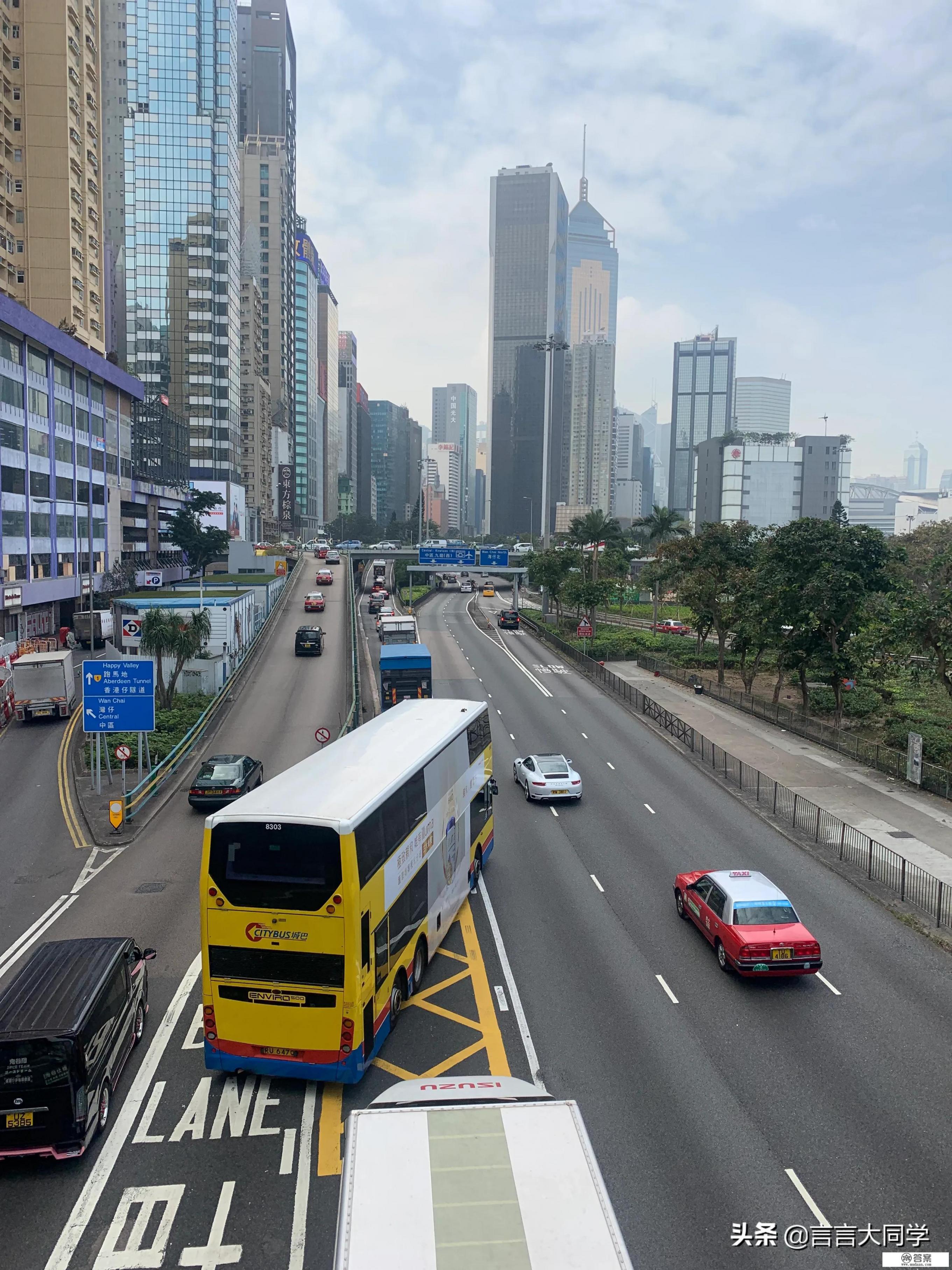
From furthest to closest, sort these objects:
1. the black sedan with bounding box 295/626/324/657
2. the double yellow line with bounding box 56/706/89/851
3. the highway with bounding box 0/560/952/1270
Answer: the black sedan with bounding box 295/626/324/657 < the double yellow line with bounding box 56/706/89/851 < the highway with bounding box 0/560/952/1270

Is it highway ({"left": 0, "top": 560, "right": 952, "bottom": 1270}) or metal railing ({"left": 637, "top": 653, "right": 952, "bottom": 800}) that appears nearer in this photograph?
highway ({"left": 0, "top": 560, "right": 952, "bottom": 1270})

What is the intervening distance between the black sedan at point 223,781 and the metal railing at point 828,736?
72.2 ft

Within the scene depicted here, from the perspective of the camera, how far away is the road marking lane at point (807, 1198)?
30.6 feet

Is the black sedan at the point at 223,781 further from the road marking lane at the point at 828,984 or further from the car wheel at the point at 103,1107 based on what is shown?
the road marking lane at the point at 828,984

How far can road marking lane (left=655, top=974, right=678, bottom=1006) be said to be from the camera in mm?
14568

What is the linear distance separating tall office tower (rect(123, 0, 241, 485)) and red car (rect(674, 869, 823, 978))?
120547mm

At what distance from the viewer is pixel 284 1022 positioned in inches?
430

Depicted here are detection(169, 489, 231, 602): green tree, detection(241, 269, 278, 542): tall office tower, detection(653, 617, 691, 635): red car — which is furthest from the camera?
detection(241, 269, 278, 542): tall office tower

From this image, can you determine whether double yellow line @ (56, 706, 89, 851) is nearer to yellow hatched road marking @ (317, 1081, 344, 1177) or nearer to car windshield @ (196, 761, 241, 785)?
car windshield @ (196, 761, 241, 785)

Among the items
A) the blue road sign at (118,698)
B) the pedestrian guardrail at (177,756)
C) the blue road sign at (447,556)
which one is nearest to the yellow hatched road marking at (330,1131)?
the pedestrian guardrail at (177,756)

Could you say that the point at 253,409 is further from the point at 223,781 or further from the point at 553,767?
the point at 553,767

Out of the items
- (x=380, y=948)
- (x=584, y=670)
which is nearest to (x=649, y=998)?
(x=380, y=948)

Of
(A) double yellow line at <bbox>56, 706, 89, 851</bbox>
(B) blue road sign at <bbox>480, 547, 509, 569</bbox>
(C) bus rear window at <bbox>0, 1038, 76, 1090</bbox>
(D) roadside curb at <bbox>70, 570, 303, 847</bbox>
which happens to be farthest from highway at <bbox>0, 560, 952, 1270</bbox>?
(B) blue road sign at <bbox>480, 547, 509, 569</bbox>

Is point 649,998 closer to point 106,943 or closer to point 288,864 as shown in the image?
point 288,864
